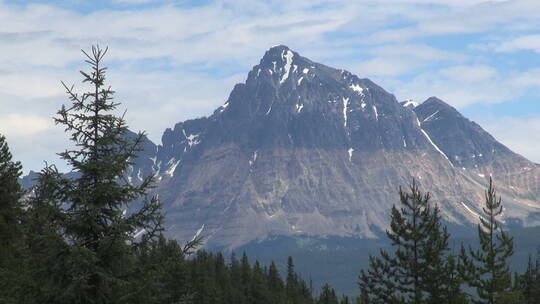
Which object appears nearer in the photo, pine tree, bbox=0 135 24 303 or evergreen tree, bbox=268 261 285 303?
pine tree, bbox=0 135 24 303

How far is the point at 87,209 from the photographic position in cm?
2752

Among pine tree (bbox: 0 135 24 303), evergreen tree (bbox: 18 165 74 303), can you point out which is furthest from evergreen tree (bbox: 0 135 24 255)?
evergreen tree (bbox: 18 165 74 303)

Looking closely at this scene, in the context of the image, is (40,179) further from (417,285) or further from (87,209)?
(417,285)

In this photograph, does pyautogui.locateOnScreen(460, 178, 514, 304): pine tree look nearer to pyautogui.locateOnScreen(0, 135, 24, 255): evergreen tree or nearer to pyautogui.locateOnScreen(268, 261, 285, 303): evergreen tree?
pyautogui.locateOnScreen(0, 135, 24, 255): evergreen tree

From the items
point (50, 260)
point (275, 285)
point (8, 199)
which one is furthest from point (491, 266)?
point (275, 285)

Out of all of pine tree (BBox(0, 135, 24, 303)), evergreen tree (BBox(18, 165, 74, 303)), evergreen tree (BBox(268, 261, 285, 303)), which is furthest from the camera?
evergreen tree (BBox(268, 261, 285, 303))

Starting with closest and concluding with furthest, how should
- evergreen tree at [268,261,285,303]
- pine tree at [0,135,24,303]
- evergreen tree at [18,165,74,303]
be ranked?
evergreen tree at [18,165,74,303], pine tree at [0,135,24,303], evergreen tree at [268,261,285,303]

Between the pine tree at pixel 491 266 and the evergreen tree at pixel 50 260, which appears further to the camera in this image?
the pine tree at pixel 491 266

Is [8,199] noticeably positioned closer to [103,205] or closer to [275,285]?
[103,205]

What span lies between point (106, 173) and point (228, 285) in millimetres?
145302

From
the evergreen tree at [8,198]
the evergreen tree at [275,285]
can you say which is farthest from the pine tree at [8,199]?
the evergreen tree at [275,285]

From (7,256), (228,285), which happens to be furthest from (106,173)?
(228,285)

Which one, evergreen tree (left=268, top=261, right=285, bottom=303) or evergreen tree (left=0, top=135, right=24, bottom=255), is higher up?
evergreen tree (left=0, top=135, right=24, bottom=255)

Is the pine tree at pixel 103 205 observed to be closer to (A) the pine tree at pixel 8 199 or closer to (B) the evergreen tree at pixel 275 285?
(A) the pine tree at pixel 8 199
